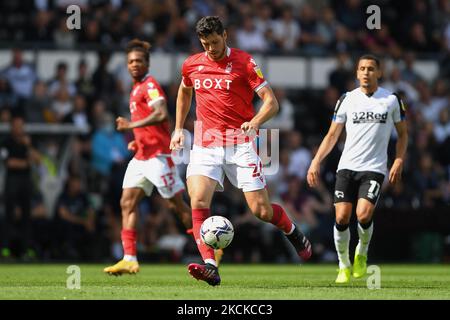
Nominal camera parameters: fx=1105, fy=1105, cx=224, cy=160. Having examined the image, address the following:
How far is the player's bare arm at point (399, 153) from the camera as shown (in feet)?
40.8

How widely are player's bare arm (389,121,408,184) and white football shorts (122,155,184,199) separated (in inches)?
118

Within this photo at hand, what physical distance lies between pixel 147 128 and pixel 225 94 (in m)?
2.71

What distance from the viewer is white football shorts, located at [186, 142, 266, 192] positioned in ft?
37.8

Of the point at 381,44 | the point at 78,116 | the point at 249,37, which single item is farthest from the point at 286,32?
the point at 78,116

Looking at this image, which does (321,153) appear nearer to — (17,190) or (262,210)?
(262,210)

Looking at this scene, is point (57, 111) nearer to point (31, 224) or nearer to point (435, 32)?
point (31, 224)

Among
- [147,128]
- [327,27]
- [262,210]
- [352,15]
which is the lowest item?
[262,210]

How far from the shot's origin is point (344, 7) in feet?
86.8

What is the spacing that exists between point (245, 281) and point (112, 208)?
8.01 metres

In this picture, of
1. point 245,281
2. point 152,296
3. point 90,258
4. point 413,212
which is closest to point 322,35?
point 413,212

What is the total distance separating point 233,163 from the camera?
38.1ft

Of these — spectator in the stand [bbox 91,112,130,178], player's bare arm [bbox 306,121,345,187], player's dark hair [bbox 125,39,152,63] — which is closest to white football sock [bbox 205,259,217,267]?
player's bare arm [bbox 306,121,345,187]

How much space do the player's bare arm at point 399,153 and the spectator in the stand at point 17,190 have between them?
8.54 metres

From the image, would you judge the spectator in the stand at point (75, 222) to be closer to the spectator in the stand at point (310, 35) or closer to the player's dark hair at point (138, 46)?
the player's dark hair at point (138, 46)
